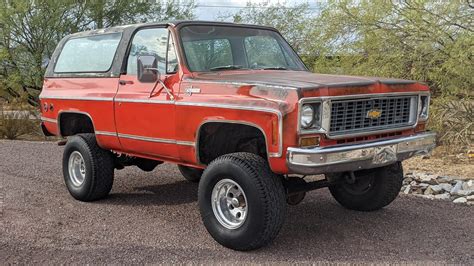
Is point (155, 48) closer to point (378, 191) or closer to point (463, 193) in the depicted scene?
point (378, 191)

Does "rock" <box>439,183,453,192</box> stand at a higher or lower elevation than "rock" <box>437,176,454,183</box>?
higher

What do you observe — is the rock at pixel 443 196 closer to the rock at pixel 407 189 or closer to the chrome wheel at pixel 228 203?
the rock at pixel 407 189

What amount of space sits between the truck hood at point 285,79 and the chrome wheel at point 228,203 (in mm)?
935

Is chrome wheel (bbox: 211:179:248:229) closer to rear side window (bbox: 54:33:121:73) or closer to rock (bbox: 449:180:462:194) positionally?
rear side window (bbox: 54:33:121:73)

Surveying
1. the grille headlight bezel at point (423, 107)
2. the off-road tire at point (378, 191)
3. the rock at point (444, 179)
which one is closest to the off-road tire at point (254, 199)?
the off-road tire at point (378, 191)

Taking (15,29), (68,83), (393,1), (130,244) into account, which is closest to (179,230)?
(130,244)

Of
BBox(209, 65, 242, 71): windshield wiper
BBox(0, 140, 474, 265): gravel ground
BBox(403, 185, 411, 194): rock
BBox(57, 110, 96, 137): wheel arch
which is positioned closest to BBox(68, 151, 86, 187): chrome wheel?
BBox(0, 140, 474, 265): gravel ground

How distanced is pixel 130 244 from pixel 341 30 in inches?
325

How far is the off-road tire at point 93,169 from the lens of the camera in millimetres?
6566

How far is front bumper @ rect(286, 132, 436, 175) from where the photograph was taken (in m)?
4.32

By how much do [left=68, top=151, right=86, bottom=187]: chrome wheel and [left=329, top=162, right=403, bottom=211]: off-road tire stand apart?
318 centimetres

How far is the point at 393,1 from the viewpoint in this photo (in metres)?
11.1

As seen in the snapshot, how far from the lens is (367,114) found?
4.85 meters

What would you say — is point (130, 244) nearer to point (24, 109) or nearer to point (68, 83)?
point (68, 83)
